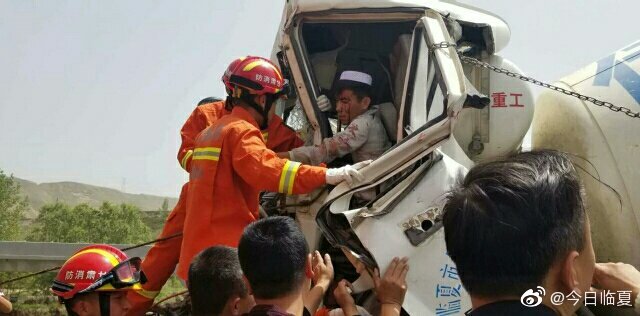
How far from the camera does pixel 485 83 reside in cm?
349

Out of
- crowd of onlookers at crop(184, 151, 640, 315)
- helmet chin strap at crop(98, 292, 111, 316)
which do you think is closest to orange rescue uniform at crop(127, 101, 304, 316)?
helmet chin strap at crop(98, 292, 111, 316)

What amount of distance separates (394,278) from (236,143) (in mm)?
1118

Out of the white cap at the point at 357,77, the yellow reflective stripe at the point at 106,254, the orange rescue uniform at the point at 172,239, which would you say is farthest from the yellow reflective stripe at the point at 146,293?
the white cap at the point at 357,77

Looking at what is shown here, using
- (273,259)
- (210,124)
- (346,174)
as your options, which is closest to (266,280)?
(273,259)

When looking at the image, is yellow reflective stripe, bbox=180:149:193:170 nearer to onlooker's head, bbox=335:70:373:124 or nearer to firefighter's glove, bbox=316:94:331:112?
firefighter's glove, bbox=316:94:331:112

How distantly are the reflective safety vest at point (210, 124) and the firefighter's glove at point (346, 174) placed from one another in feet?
2.88

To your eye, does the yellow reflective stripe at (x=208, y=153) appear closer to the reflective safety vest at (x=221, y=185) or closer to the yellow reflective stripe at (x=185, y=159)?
the reflective safety vest at (x=221, y=185)

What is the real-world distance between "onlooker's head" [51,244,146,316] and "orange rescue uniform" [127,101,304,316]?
23.1 inches

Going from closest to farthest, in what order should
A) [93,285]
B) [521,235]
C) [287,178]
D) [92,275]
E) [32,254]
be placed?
[521,235] → [93,285] → [92,275] → [287,178] → [32,254]

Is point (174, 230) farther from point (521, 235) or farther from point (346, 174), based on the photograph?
point (521, 235)

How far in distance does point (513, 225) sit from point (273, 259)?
0.97m

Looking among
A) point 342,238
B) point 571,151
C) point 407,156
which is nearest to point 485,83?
point 571,151

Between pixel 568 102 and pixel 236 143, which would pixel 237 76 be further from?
pixel 568 102

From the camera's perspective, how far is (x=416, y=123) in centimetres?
287
